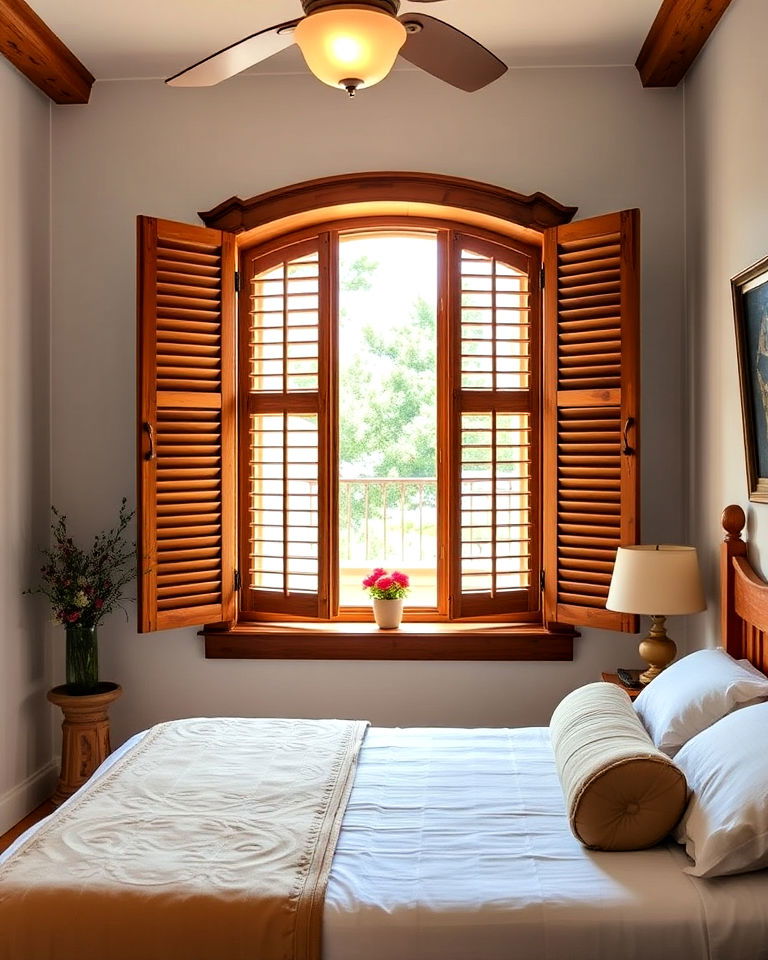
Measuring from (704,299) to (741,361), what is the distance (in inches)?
30.8

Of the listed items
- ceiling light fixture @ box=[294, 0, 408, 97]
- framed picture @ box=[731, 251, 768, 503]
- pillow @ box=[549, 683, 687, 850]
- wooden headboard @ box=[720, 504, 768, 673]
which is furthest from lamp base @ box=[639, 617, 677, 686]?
ceiling light fixture @ box=[294, 0, 408, 97]

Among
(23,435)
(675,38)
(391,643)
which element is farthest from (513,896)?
(675,38)

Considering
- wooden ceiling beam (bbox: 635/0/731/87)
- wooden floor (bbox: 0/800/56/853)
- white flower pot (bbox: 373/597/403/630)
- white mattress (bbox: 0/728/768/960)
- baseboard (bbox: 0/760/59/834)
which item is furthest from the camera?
white flower pot (bbox: 373/597/403/630)

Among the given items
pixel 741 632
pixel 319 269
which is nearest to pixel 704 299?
pixel 741 632

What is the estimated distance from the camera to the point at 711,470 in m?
3.72

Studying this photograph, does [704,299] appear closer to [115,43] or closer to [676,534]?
[676,534]

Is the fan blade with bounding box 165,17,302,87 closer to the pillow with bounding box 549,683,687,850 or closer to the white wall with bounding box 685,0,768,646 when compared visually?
the white wall with bounding box 685,0,768,646

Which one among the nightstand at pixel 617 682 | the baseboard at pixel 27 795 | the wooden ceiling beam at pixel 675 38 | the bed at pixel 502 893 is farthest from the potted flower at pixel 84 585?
the wooden ceiling beam at pixel 675 38

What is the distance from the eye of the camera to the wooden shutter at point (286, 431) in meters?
4.31

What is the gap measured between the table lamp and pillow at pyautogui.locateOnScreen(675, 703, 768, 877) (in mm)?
1116

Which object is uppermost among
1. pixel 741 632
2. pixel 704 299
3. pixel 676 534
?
pixel 704 299

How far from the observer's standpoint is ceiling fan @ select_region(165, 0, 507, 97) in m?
2.09

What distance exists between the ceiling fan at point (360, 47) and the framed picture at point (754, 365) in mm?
1089

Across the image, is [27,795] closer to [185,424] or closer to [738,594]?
[185,424]
